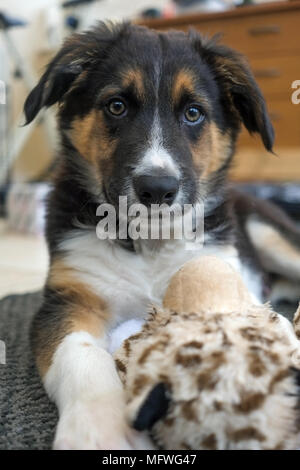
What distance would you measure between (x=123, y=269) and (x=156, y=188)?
432 mm

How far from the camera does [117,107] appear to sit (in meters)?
1.80

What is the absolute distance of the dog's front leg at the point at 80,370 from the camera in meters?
1.08

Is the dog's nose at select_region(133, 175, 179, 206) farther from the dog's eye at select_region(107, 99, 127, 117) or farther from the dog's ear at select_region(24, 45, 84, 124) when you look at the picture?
the dog's ear at select_region(24, 45, 84, 124)

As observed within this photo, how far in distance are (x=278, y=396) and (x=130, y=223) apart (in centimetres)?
97

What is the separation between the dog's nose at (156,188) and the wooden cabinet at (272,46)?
11.8 ft

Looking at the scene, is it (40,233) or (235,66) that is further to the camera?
(40,233)

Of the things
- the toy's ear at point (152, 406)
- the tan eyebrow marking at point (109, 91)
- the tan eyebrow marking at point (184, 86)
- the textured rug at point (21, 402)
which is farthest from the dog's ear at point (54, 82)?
the toy's ear at point (152, 406)

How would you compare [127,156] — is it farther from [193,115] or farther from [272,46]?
[272,46]

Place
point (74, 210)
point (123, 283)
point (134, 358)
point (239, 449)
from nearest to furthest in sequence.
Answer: point (239, 449)
point (134, 358)
point (123, 283)
point (74, 210)

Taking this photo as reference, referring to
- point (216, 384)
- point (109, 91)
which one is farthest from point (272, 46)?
point (216, 384)

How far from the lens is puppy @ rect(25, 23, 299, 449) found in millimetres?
1602

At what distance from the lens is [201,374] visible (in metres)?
0.96
